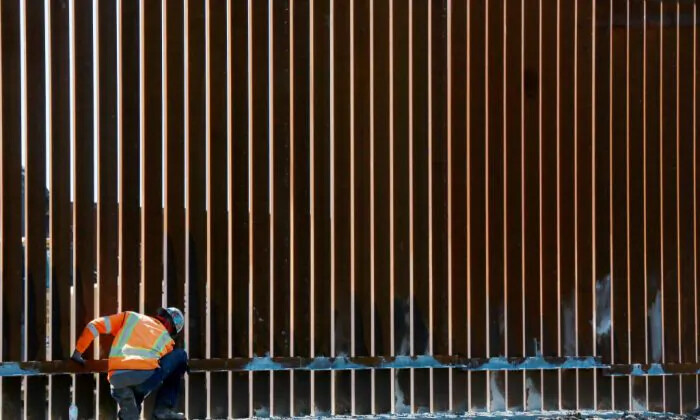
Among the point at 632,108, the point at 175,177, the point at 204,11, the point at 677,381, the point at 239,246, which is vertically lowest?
the point at 677,381

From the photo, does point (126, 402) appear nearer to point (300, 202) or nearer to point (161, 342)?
point (161, 342)

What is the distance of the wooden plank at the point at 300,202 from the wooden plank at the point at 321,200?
6cm

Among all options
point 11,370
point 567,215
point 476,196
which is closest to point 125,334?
point 11,370

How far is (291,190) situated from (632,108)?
322 centimetres

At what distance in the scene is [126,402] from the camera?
7676 millimetres

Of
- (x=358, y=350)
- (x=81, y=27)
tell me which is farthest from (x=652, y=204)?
(x=81, y=27)

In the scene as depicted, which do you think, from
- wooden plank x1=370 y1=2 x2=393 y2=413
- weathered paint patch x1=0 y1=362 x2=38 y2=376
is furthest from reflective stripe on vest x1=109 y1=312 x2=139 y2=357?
wooden plank x1=370 y1=2 x2=393 y2=413

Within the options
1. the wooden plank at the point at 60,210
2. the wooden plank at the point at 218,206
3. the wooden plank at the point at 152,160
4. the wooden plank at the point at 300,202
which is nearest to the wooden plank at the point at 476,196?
the wooden plank at the point at 300,202

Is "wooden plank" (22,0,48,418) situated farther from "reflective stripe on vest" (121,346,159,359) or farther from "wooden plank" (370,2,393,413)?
"wooden plank" (370,2,393,413)

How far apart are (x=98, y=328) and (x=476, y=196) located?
326 centimetres

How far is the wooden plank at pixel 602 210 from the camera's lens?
931 cm

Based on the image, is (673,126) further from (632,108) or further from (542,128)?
(542,128)

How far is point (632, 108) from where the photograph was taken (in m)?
9.46

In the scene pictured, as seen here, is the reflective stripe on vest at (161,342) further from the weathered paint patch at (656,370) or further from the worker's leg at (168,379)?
the weathered paint patch at (656,370)
